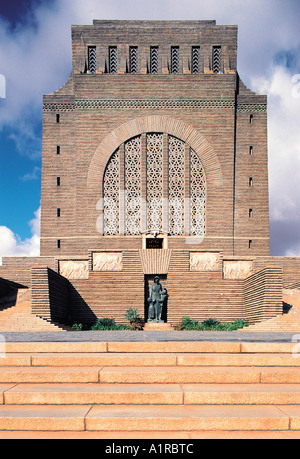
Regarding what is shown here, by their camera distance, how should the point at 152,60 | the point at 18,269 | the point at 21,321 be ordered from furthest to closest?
1. the point at 152,60
2. the point at 18,269
3. the point at 21,321

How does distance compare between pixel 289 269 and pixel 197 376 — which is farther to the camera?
pixel 289 269

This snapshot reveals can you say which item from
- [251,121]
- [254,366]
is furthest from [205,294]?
[254,366]

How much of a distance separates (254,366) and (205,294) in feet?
39.4

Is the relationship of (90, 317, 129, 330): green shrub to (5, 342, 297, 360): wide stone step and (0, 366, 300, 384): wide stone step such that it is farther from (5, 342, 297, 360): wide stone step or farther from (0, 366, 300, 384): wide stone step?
(0, 366, 300, 384): wide stone step

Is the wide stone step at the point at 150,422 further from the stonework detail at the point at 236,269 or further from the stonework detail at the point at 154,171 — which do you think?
the stonework detail at the point at 154,171

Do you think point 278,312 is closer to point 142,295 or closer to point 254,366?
point 142,295

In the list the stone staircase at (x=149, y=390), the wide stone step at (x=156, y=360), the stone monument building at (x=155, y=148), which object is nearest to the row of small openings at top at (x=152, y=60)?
the stone monument building at (x=155, y=148)

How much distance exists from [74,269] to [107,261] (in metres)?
1.54

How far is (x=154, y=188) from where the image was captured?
69.3 feet

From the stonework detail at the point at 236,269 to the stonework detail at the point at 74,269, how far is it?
20.6 ft

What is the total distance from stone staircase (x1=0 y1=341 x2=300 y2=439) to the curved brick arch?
16.0m

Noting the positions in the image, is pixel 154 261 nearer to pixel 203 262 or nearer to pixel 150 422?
pixel 203 262

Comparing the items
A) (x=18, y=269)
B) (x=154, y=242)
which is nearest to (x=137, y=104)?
(x=154, y=242)

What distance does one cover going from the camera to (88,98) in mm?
20812
